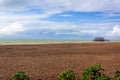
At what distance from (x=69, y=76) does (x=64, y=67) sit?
1039 cm

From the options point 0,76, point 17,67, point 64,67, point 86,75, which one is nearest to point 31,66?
point 17,67

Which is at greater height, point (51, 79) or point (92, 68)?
point (92, 68)

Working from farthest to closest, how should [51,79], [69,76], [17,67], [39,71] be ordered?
[17,67]
[39,71]
[51,79]
[69,76]

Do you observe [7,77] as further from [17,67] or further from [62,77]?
[62,77]

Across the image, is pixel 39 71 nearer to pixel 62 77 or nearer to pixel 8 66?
pixel 8 66

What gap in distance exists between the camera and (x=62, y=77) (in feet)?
29.5

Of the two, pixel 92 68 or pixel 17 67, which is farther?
pixel 17 67

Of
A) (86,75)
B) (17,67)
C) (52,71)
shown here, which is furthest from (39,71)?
(86,75)

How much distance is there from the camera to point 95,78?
917 centimetres

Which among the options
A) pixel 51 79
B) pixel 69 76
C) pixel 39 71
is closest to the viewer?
pixel 69 76

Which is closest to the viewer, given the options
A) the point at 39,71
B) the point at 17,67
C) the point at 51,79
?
the point at 51,79

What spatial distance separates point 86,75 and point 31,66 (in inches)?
420

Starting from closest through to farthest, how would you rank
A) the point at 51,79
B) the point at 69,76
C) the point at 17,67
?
the point at 69,76 → the point at 51,79 → the point at 17,67

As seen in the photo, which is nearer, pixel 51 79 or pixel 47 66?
pixel 51 79
